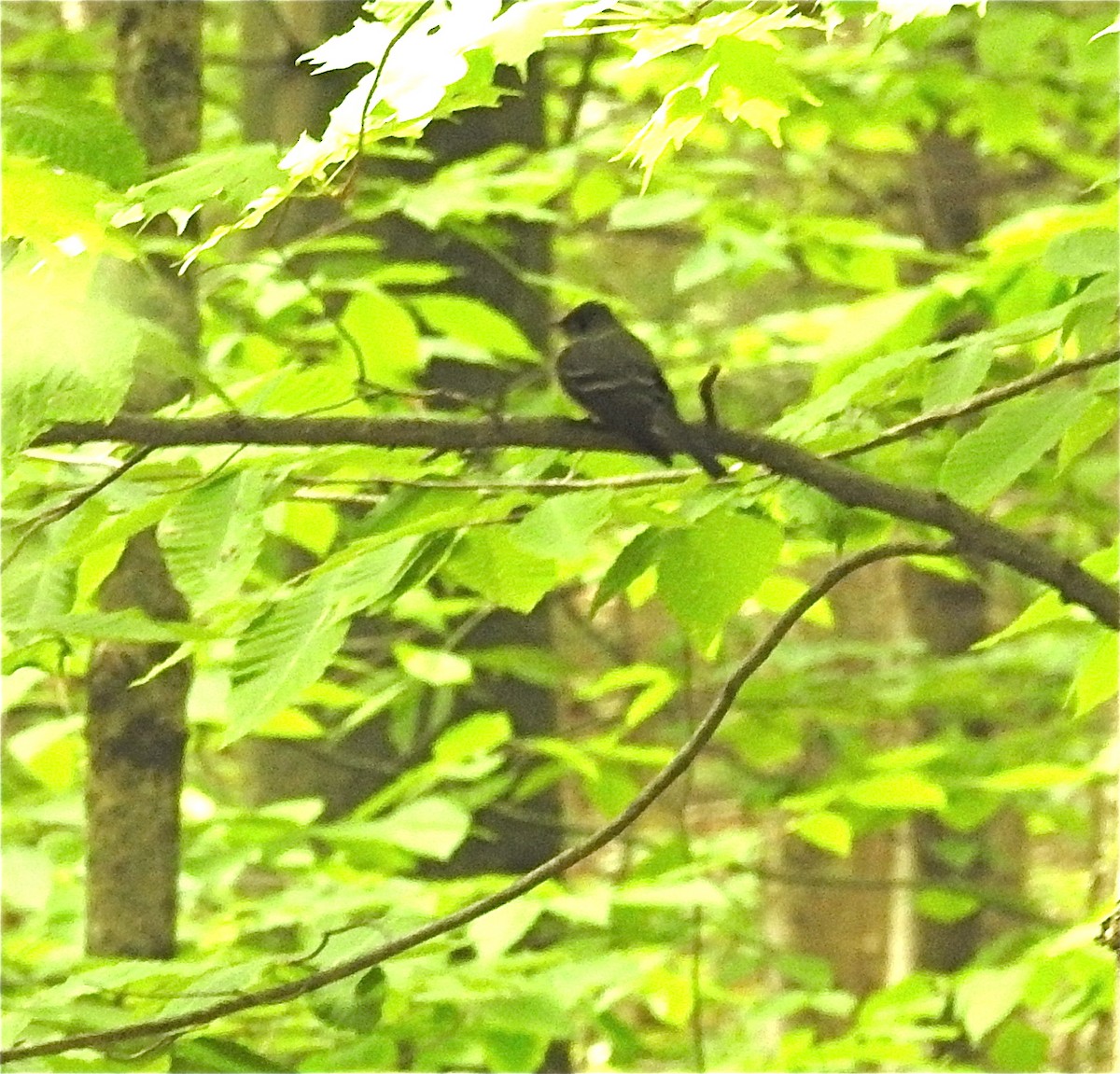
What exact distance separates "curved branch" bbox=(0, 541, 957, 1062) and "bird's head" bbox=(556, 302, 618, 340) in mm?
1230

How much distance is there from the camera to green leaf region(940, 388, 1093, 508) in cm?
108

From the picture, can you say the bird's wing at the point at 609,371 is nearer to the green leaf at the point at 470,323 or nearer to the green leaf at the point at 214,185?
the green leaf at the point at 470,323


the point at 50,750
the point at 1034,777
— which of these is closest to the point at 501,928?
the point at 1034,777

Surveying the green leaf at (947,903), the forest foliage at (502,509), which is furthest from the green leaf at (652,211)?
the green leaf at (947,903)

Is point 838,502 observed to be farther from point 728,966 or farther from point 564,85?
point 564,85

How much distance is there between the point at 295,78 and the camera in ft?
8.85

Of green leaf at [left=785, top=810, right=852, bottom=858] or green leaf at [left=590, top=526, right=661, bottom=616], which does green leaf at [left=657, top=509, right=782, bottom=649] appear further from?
green leaf at [left=785, top=810, right=852, bottom=858]

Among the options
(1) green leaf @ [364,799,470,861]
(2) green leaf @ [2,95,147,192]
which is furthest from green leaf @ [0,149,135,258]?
(1) green leaf @ [364,799,470,861]

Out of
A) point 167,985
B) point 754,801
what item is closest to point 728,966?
point 754,801

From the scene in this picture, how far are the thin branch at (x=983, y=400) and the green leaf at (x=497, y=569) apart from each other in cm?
26

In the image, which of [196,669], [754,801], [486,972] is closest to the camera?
[486,972]

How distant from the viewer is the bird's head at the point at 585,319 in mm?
2387

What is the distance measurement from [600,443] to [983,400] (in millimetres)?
307

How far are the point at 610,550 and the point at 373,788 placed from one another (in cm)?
78
